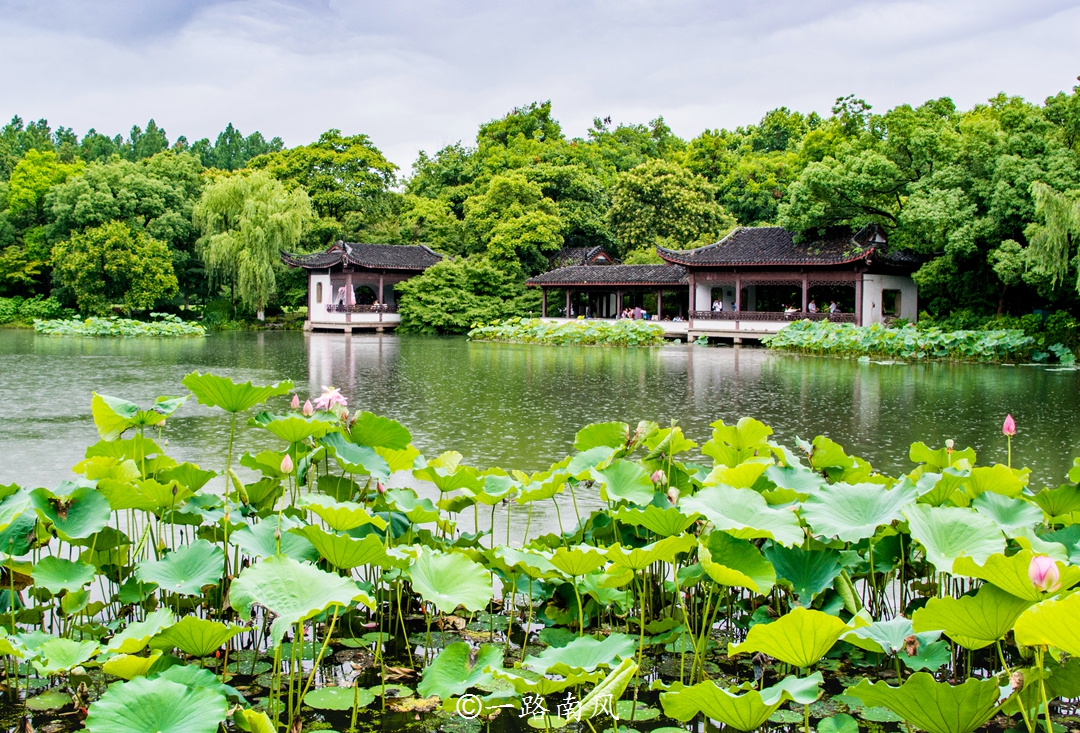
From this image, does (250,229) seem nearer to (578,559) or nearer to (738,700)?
(578,559)

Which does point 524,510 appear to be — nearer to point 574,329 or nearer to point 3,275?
point 574,329

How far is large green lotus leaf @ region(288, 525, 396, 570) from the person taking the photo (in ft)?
8.02

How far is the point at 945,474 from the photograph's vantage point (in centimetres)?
306

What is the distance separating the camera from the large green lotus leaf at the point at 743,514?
2.55 m

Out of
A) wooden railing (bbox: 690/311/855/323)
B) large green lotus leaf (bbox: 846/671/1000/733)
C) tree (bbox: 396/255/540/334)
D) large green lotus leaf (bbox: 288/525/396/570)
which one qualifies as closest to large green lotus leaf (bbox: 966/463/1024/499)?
large green lotus leaf (bbox: 846/671/1000/733)

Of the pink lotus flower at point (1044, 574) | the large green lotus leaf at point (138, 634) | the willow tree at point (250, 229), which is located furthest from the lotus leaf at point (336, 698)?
the willow tree at point (250, 229)

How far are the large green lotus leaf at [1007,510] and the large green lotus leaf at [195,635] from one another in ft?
7.35

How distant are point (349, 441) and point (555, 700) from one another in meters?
1.28

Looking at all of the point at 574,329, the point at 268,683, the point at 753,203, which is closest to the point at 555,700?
the point at 268,683

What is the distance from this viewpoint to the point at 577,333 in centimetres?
2431

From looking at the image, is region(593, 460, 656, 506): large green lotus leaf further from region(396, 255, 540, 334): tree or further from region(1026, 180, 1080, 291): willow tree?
region(396, 255, 540, 334): tree

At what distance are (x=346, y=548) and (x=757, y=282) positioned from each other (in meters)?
23.5

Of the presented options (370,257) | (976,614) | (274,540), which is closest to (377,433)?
(274,540)

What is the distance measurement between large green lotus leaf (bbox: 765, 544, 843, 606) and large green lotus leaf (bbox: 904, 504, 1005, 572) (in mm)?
336
